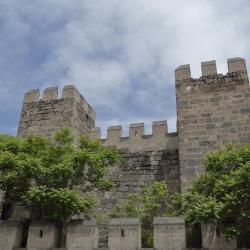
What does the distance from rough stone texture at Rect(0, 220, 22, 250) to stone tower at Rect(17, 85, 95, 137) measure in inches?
162

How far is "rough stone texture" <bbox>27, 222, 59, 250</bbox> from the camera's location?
275 inches

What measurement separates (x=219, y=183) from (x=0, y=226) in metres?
4.51

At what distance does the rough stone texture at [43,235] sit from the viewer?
275 inches

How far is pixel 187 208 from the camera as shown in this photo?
24.4ft

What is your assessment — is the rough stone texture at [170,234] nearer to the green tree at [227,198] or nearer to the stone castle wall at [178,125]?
the green tree at [227,198]

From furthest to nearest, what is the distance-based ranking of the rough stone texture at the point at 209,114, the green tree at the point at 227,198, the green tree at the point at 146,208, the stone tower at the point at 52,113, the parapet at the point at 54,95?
the parapet at the point at 54,95 → the stone tower at the point at 52,113 → the rough stone texture at the point at 209,114 → the green tree at the point at 146,208 → the green tree at the point at 227,198

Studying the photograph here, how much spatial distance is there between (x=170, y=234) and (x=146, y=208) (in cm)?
210

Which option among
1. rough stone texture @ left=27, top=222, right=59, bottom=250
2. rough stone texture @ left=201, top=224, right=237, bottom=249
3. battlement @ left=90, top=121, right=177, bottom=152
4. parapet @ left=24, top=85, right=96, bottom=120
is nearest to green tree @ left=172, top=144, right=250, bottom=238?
rough stone texture @ left=201, top=224, right=237, bottom=249

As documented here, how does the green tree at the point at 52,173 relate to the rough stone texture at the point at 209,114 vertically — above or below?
below

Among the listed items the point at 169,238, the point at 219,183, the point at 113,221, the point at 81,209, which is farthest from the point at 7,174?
the point at 219,183

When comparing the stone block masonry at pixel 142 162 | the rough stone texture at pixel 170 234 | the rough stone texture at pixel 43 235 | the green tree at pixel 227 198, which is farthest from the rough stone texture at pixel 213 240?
the stone block masonry at pixel 142 162

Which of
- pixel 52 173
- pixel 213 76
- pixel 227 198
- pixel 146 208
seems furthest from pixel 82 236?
pixel 213 76

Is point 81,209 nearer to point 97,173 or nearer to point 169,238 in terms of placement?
point 97,173

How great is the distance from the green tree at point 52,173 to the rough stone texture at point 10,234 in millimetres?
550
